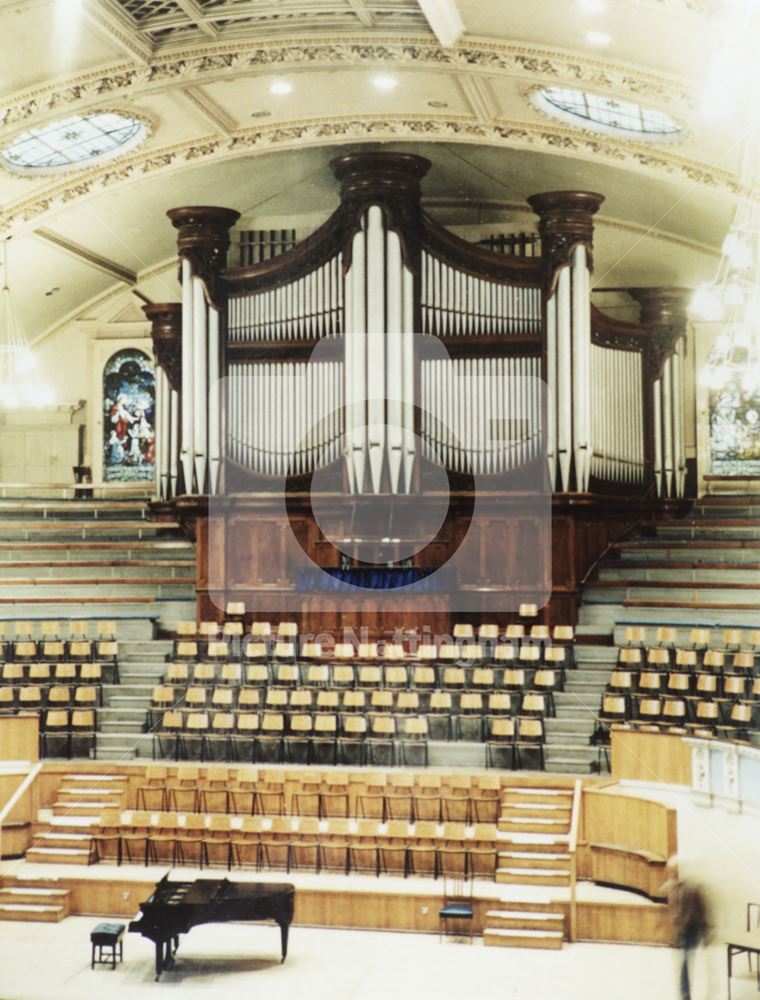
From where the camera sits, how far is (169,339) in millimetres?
14031

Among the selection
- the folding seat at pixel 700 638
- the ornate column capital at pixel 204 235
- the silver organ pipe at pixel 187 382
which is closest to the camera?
the folding seat at pixel 700 638

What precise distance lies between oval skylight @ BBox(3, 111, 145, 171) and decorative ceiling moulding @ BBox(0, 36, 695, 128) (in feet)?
4.12

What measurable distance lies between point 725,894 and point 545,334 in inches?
224

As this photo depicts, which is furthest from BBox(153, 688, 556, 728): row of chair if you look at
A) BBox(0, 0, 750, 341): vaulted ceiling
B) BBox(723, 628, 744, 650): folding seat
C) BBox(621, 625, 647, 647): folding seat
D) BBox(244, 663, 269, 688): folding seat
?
BBox(0, 0, 750, 341): vaulted ceiling

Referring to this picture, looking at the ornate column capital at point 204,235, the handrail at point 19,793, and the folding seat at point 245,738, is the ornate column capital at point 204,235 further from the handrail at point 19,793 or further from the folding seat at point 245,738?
the handrail at point 19,793

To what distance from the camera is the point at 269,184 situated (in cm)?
1379

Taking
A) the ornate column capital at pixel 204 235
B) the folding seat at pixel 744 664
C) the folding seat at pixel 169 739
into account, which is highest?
the ornate column capital at pixel 204 235

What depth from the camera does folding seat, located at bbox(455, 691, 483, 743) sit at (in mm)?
11250

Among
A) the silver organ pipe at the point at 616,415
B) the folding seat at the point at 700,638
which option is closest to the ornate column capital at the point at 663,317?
the silver organ pipe at the point at 616,415

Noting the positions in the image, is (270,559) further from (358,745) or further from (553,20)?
(553,20)

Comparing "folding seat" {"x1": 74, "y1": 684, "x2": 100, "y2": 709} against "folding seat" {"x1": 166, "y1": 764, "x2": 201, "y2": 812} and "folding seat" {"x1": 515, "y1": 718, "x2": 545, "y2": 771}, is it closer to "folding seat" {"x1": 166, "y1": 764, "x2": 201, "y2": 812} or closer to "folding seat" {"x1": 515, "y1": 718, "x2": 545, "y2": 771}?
"folding seat" {"x1": 166, "y1": 764, "x2": 201, "y2": 812}

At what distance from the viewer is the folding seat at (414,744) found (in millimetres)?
11062

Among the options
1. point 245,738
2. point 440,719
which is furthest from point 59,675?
point 440,719

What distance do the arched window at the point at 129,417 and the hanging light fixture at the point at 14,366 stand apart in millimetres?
1013
